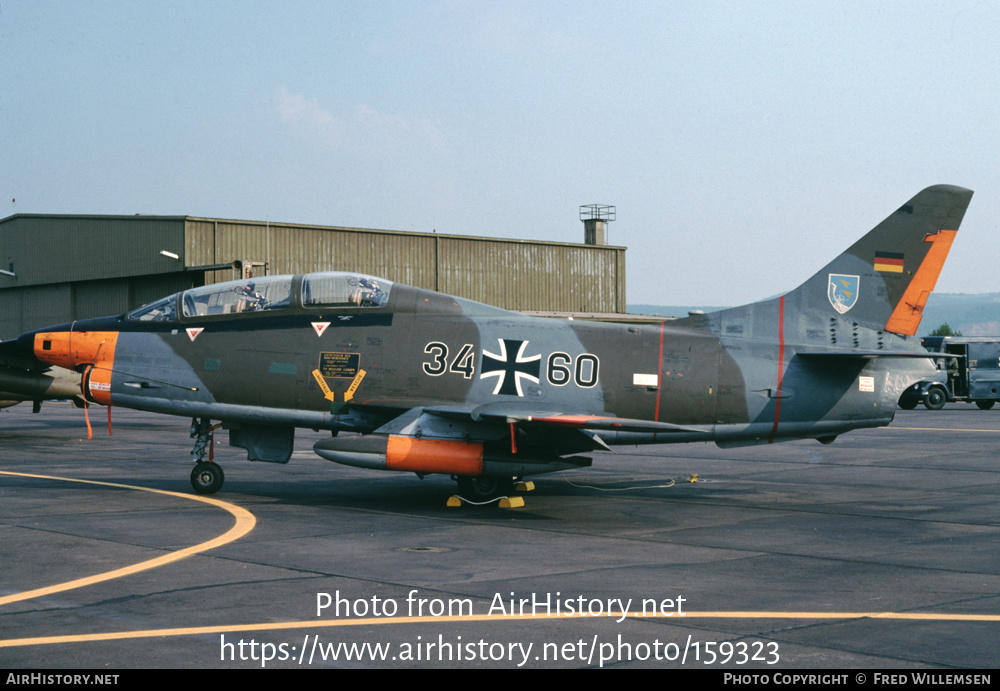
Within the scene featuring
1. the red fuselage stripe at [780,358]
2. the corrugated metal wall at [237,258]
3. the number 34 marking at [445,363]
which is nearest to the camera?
the number 34 marking at [445,363]

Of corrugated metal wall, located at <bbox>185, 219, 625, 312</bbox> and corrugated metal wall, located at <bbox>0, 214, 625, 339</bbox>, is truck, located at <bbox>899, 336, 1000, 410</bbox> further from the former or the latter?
corrugated metal wall, located at <bbox>0, 214, 625, 339</bbox>

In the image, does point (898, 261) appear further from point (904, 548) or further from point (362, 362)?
point (362, 362)

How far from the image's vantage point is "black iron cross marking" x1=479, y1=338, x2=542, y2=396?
15.0 meters

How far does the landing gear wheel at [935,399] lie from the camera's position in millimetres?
44312

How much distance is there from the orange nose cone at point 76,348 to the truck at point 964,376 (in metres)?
38.2

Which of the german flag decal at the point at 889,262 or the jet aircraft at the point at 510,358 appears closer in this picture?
the jet aircraft at the point at 510,358

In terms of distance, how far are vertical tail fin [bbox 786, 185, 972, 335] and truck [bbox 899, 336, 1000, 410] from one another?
30.1 metres

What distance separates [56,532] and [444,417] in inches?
216

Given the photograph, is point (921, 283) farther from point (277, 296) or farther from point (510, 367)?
point (277, 296)

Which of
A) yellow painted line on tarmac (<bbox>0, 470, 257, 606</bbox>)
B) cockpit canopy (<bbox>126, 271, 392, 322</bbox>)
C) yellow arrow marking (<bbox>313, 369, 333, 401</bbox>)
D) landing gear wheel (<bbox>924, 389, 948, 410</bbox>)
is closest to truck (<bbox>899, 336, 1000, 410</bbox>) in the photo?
landing gear wheel (<bbox>924, 389, 948, 410</bbox>)

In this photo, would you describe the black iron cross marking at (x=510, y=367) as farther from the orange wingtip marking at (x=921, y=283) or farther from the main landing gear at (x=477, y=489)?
the orange wingtip marking at (x=921, y=283)

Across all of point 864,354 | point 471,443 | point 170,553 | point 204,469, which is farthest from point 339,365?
point 864,354

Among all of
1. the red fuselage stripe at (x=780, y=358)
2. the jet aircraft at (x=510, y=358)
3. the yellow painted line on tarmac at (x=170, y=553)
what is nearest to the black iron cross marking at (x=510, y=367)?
the jet aircraft at (x=510, y=358)

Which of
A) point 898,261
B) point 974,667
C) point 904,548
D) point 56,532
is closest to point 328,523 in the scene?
point 56,532
